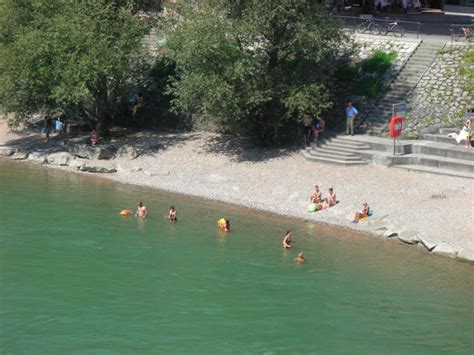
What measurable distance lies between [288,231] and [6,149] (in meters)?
19.2

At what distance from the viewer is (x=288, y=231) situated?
1152 inches

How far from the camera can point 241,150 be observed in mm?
39750

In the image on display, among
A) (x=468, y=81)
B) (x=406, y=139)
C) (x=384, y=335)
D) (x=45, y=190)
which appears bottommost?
(x=384, y=335)

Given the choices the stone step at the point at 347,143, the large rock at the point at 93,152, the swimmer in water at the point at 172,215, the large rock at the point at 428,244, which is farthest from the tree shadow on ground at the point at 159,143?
the large rock at the point at 428,244

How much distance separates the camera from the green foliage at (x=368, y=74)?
40.5m

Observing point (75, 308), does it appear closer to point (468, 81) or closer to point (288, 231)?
point (288, 231)

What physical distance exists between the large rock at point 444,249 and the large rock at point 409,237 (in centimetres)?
97

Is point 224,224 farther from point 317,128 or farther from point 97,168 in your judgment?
point 97,168

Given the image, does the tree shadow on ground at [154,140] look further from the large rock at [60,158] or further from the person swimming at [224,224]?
the person swimming at [224,224]

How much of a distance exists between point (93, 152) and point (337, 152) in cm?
1179

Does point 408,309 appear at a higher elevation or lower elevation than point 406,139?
lower

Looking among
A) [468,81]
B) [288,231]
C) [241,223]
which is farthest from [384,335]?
[468,81]

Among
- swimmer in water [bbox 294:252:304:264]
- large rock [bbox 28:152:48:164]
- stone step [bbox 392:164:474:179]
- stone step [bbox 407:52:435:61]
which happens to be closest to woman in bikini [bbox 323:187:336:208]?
stone step [bbox 392:164:474:179]

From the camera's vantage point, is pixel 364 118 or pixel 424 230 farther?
pixel 364 118
